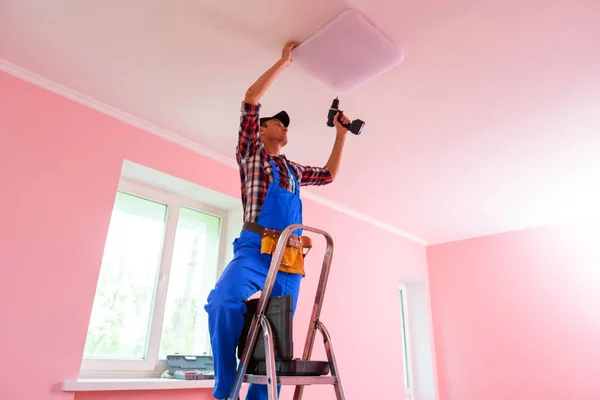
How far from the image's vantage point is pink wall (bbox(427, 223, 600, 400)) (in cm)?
352

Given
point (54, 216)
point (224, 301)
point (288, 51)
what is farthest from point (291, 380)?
point (54, 216)

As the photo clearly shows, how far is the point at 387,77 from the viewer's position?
209 centimetres

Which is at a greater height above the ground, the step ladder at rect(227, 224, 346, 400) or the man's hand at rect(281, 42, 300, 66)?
the man's hand at rect(281, 42, 300, 66)

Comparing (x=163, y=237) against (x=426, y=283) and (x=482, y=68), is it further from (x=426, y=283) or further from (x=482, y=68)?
(x=426, y=283)

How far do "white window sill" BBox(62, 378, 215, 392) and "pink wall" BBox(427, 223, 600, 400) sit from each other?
8.92ft

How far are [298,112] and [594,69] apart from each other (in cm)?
144

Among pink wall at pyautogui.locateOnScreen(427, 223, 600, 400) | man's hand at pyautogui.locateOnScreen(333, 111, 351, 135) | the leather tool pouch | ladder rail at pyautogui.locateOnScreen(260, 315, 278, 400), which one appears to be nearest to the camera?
ladder rail at pyautogui.locateOnScreen(260, 315, 278, 400)

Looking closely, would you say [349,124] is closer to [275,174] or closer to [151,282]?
[275,174]

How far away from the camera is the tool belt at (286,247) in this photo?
147 centimetres

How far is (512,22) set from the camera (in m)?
1.77

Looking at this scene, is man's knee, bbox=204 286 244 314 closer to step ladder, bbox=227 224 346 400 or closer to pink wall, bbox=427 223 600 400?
step ladder, bbox=227 224 346 400

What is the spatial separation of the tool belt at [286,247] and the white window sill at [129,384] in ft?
3.49

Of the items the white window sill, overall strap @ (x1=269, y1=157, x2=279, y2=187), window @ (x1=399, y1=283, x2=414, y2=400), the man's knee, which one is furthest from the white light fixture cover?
window @ (x1=399, y1=283, x2=414, y2=400)

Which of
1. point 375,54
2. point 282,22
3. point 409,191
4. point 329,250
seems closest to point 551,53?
point 375,54
